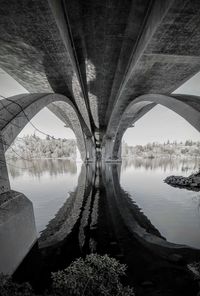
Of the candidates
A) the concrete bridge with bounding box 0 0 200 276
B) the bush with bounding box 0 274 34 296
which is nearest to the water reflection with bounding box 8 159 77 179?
the concrete bridge with bounding box 0 0 200 276

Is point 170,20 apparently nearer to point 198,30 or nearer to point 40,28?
point 198,30

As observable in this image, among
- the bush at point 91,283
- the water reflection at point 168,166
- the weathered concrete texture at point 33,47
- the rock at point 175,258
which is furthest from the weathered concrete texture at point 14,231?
the water reflection at point 168,166

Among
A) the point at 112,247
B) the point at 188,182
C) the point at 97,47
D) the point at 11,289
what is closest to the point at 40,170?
the point at 188,182

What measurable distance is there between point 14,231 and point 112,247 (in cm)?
290

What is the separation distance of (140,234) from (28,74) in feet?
42.6

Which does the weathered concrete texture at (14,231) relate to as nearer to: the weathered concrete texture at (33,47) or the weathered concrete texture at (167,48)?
the weathered concrete texture at (33,47)

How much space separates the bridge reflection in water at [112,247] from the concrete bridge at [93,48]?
227 cm

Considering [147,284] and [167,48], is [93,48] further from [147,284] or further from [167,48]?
[147,284]

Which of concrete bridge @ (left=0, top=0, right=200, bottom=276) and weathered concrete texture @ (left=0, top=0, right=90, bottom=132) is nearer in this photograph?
weathered concrete texture @ (left=0, top=0, right=90, bottom=132)

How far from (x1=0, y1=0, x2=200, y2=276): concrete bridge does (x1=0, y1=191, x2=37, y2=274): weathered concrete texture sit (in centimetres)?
62

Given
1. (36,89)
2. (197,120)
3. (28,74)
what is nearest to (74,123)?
(36,89)

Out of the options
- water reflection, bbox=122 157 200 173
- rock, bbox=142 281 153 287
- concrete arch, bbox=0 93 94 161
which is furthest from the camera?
water reflection, bbox=122 157 200 173

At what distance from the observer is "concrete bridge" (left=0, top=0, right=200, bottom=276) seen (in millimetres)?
7008

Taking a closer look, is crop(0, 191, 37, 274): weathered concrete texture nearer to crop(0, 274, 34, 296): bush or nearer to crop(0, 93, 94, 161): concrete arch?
crop(0, 274, 34, 296): bush
